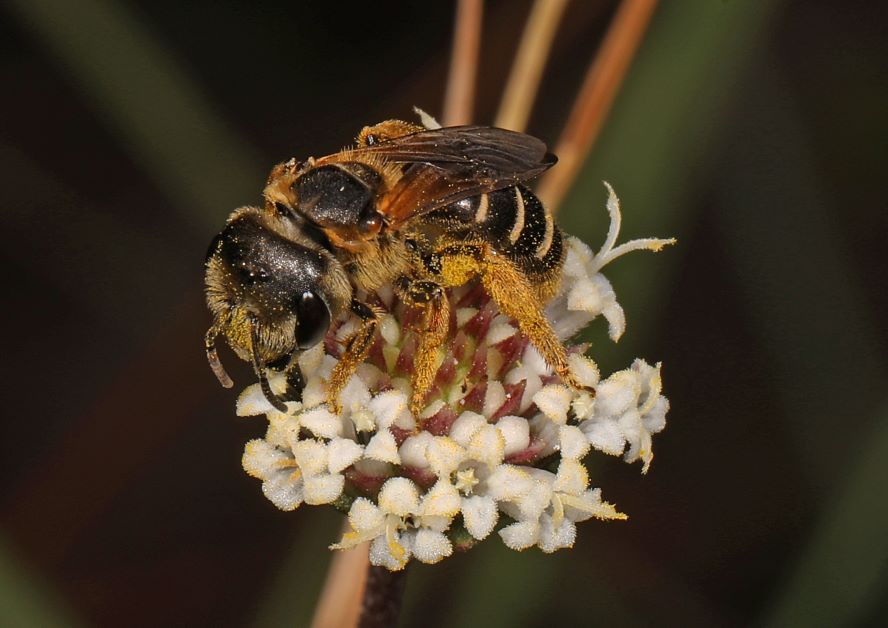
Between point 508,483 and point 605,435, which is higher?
point 605,435

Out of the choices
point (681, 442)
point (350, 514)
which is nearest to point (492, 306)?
point (350, 514)

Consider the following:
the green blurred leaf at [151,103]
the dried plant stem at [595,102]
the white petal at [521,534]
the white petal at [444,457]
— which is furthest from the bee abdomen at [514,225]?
the green blurred leaf at [151,103]

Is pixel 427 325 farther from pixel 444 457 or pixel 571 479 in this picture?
pixel 571 479

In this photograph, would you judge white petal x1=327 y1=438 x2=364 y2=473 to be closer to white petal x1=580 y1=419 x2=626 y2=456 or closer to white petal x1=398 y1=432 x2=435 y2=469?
white petal x1=398 y1=432 x2=435 y2=469

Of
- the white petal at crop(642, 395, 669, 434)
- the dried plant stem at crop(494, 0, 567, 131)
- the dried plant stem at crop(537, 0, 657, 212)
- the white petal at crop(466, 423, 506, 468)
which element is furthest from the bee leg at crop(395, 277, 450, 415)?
the dried plant stem at crop(494, 0, 567, 131)

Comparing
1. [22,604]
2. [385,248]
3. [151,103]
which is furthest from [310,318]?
[151,103]

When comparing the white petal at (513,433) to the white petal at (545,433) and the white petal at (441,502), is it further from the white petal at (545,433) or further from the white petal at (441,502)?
the white petal at (441,502)

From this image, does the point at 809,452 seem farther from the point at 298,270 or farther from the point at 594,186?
the point at 298,270
